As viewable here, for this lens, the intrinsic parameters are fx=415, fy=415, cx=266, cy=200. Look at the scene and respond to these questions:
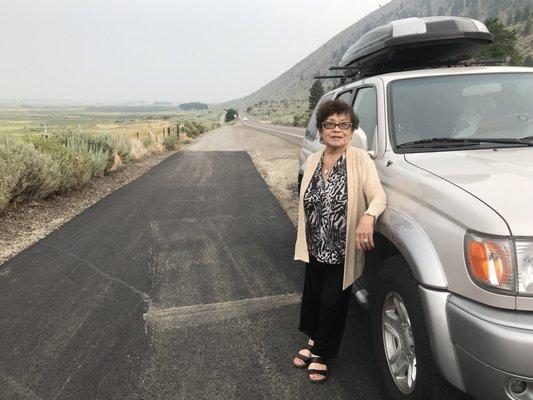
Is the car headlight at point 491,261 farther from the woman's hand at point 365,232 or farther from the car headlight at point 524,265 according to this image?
the woman's hand at point 365,232

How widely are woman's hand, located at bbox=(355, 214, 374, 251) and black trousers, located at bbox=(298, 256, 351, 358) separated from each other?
0.33 metres

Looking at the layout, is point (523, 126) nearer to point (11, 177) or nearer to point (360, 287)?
point (360, 287)

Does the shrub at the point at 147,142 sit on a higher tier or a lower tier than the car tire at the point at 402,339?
lower

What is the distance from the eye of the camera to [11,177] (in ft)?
24.6

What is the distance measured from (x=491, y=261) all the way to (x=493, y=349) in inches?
15.0

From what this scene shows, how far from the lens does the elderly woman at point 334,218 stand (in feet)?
8.88

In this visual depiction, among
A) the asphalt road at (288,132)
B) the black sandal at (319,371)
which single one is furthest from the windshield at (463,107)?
the asphalt road at (288,132)

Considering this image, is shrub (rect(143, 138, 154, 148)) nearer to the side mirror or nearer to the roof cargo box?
the roof cargo box

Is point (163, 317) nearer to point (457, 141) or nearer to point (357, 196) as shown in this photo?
point (357, 196)

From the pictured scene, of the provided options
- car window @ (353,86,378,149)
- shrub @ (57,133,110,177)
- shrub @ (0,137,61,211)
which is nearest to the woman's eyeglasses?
car window @ (353,86,378,149)

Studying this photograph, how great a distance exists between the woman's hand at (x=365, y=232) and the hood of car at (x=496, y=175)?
1.57ft

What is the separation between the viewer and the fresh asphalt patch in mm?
2965

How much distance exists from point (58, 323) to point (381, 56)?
402cm

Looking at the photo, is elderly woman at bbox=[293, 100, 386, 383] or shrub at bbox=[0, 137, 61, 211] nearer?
elderly woman at bbox=[293, 100, 386, 383]
